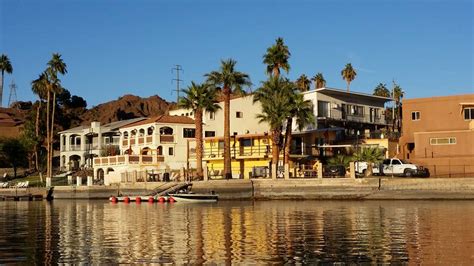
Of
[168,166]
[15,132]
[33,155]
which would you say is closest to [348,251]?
[168,166]

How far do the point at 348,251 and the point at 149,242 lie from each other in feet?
28.3

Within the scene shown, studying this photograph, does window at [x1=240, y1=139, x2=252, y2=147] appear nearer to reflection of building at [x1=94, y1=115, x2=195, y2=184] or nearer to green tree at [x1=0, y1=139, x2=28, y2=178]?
reflection of building at [x1=94, y1=115, x2=195, y2=184]

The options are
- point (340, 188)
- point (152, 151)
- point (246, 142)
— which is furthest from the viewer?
point (152, 151)

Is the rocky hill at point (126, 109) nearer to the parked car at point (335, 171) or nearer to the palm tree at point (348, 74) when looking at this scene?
the palm tree at point (348, 74)

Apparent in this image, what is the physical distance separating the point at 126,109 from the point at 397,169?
416 feet

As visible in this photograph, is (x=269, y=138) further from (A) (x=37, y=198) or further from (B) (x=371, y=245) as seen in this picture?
(B) (x=371, y=245)

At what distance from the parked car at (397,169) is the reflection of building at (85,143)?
158ft

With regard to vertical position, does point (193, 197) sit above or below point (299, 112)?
below

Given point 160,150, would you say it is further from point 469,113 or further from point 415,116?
point 469,113

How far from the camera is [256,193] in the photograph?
57969mm

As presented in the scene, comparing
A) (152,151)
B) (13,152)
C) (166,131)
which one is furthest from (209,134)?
(13,152)

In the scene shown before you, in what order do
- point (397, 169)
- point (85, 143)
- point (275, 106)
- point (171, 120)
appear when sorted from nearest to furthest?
1. point (397, 169)
2. point (275, 106)
3. point (171, 120)
4. point (85, 143)

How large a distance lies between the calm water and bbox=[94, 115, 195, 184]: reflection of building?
32571mm

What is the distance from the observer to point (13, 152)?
98.3 metres
